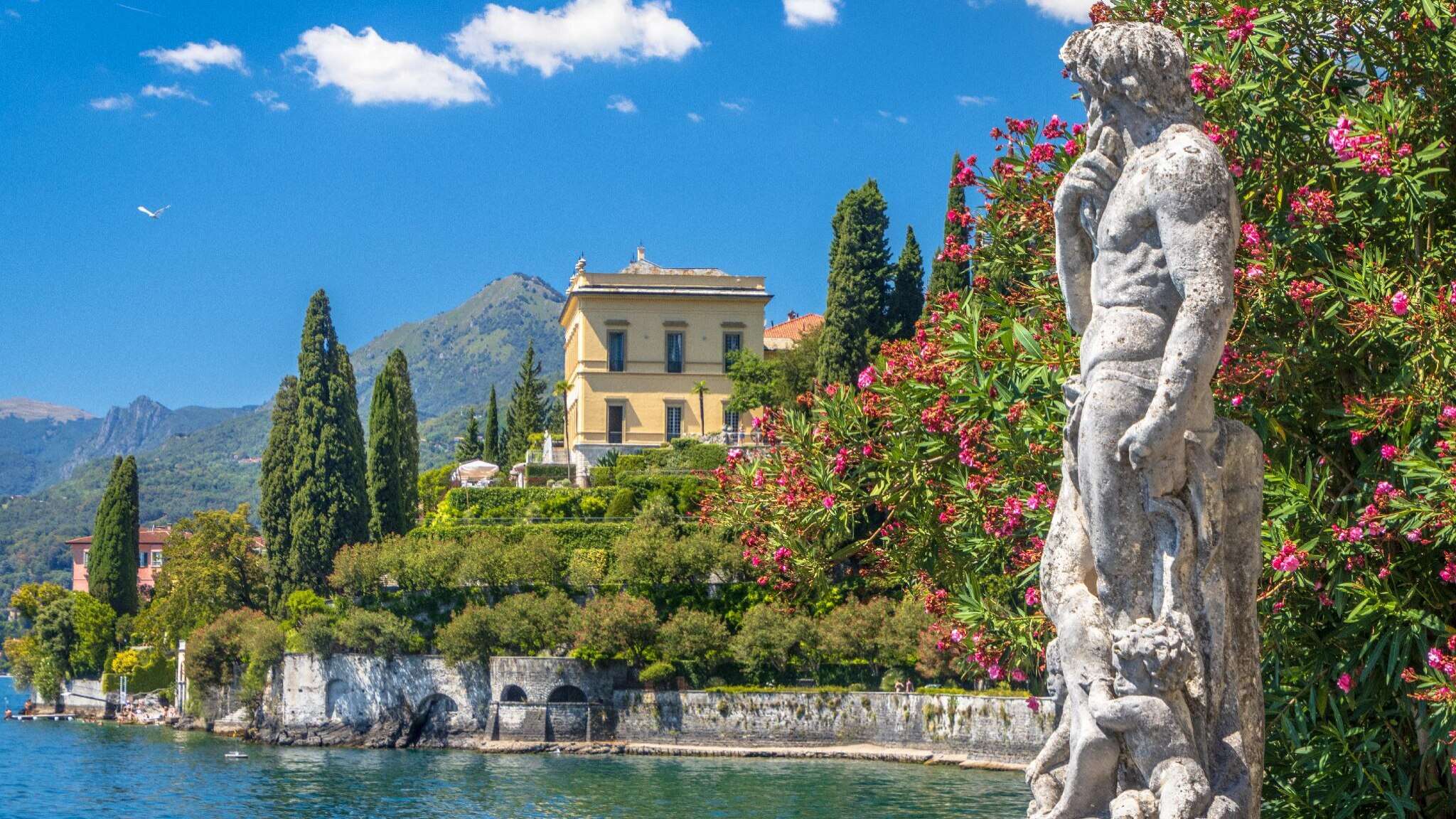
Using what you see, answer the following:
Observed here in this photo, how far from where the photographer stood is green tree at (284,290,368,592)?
51.3 metres

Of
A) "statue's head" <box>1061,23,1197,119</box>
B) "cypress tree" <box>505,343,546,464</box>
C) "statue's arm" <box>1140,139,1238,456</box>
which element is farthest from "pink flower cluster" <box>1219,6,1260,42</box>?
"cypress tree" <box>505,343,546,464</box>

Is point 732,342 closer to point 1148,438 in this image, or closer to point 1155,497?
point 1155,497

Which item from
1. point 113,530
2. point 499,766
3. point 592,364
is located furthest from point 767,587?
point 113,530

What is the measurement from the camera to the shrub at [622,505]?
162 feet

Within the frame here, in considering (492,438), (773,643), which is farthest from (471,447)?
(773,643)

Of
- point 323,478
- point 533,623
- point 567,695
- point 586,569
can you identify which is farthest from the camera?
point 323,478

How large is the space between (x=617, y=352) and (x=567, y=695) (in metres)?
20.4

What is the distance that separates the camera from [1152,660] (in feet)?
20.5

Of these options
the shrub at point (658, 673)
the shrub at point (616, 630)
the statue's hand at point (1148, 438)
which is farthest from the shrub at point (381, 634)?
the statue's hand at point (1148, 438)

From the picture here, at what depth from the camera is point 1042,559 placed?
698 centimetres

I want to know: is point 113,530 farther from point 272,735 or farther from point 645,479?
point 645,479

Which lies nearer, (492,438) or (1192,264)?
(1192,264)

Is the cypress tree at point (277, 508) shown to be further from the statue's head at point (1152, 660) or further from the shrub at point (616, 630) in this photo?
the statue's head at point (1152, 660)

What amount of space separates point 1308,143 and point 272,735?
42.9m
